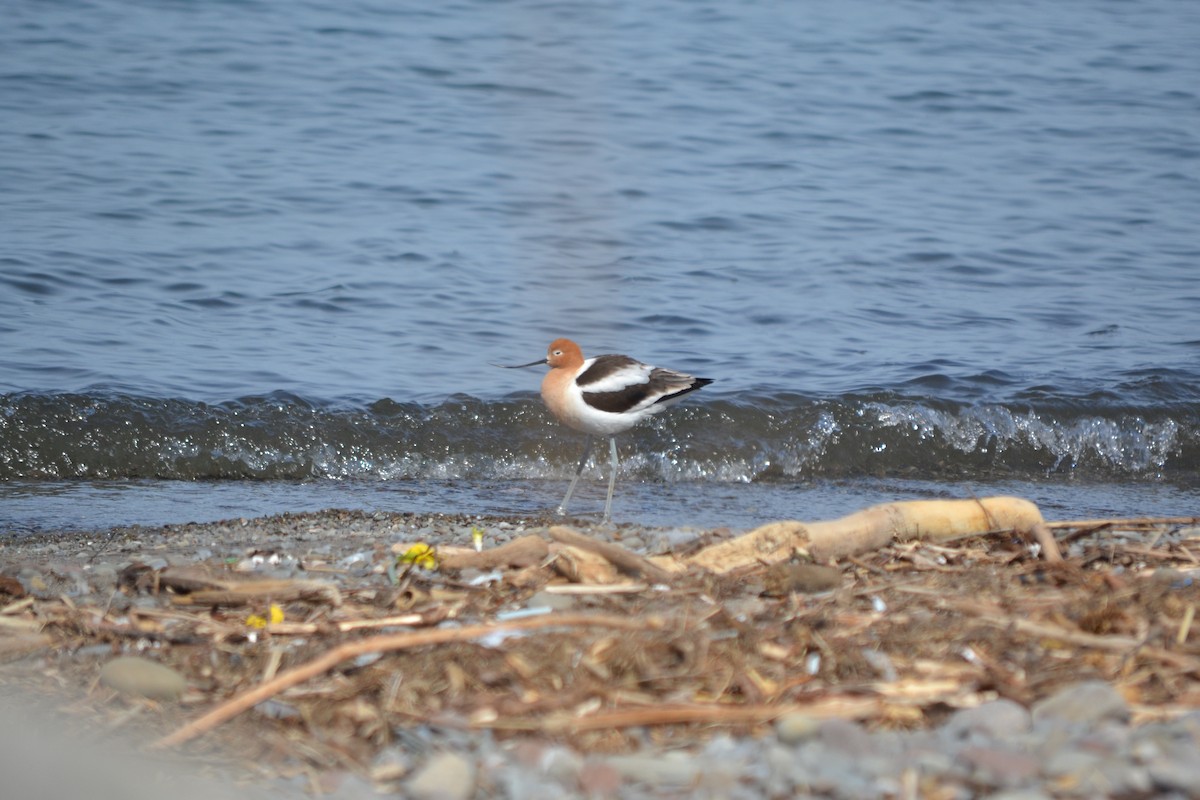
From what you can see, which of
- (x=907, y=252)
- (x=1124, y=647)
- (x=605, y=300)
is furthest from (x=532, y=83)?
(x=907, y=252)

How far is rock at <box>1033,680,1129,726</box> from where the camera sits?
9.48 feet

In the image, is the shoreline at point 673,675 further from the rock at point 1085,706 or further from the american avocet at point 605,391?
the american avocet at point 605,391

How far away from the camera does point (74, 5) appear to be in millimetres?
18250

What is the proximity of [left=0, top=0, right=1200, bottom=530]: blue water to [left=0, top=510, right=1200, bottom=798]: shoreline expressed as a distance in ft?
3.58

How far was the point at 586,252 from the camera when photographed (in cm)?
418

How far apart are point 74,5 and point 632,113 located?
8.16 metres

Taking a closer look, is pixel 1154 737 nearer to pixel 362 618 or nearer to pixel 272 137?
pixel 362 618

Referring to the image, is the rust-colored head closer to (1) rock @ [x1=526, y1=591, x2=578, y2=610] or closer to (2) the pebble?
(1) rock @ [x1=526, y1=591, x2=578, y2=610]

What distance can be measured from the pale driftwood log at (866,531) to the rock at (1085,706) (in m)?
1.36

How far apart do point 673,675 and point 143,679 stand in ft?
4.36

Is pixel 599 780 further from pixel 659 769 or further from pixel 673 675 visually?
pixel 673 675

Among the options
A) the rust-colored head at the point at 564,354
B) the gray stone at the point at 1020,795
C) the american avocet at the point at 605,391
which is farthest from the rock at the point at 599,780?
the rust-colored head at the point at 564,354

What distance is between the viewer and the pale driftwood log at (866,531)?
4273mm

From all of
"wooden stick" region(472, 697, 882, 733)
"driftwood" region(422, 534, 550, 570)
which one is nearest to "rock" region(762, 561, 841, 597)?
"driftwood" region(422, 534, 550, 570)
